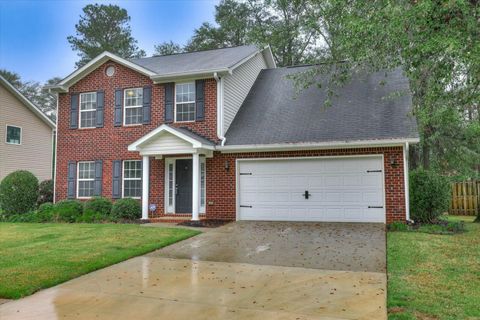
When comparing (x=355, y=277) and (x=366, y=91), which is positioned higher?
(x=366, y=91)

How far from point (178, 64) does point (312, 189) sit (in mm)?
7498

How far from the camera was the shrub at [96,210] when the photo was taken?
13.3 meters

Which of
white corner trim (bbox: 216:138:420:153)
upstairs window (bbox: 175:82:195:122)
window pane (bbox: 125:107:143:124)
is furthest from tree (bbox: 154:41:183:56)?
white corner trim (bbox: 216:138:420:153)

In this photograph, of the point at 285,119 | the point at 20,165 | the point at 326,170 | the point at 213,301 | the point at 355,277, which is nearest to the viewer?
the point at 213,301

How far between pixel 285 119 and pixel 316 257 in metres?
7.09

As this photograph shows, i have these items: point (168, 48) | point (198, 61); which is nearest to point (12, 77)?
point (168, 48)

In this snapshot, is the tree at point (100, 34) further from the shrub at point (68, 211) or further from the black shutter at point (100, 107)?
the shrub at point (68, 211)

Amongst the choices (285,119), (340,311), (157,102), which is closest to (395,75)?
(285,119)

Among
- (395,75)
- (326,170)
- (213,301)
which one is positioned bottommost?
(213,301)

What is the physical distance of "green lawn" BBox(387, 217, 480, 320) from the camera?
4.54m

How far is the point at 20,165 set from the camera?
21.6 metres

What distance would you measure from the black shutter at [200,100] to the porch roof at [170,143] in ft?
2.92

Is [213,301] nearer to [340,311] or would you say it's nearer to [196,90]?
[340,311]

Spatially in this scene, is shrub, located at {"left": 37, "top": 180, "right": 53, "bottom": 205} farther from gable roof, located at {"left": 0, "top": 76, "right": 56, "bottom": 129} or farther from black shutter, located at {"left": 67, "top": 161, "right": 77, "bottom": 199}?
gable roof, located at {"left": 0, "top": 76, "right": 56, "bottom": 129}
